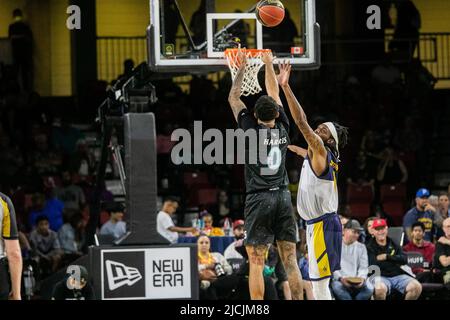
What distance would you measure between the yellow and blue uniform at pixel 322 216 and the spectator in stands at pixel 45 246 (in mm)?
6348

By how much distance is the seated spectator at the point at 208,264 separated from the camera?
45.3 ft

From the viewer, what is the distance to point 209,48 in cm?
1124

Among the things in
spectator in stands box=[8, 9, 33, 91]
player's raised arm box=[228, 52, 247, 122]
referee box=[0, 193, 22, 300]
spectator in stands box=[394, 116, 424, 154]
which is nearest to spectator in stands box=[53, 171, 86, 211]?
spectator in stands box=[8, 9, 33, 91]

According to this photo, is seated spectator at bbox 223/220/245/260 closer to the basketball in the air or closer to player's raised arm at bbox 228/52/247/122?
player's raised arm at bbox 228/52/247/122

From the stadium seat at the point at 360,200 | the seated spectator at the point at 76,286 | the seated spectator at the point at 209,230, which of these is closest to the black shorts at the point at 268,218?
the seated spectator at the point at 76,286

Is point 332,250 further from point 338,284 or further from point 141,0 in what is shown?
point 141,0

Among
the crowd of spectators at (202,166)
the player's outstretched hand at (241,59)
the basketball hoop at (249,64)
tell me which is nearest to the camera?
Answer: the player's outstretched hand at (241,59)

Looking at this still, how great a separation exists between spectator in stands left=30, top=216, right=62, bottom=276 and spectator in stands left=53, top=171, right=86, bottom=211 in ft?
3.97

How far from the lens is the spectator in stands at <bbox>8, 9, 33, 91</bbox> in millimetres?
20312

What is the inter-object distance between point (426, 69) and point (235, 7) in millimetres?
3889

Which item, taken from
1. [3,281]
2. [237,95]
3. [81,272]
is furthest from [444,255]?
[3,281]

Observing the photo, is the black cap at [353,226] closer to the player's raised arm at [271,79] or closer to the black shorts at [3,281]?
the player's raised arm at [271,79]

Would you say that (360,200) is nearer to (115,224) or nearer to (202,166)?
(202,166)

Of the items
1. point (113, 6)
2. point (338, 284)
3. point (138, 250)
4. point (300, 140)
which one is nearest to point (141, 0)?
point (113, 6)
